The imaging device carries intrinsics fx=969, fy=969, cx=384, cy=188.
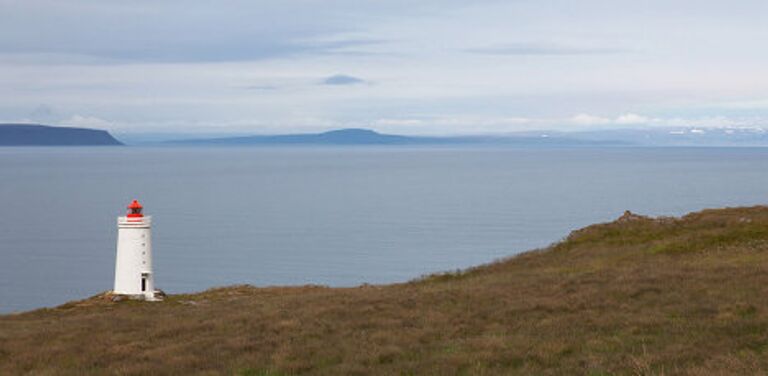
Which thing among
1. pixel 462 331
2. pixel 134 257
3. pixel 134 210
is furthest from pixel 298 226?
pixel 462 331

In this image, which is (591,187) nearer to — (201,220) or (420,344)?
(201,220)

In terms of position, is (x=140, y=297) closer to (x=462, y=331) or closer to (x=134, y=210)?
(x=134, y=210)

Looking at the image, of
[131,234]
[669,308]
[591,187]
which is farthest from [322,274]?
[591,187]

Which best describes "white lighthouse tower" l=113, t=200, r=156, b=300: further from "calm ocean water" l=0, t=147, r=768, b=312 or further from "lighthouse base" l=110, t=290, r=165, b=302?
"calm ocean water" l=0, t=147, r=768, b=312

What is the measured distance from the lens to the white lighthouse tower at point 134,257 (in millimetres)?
34812

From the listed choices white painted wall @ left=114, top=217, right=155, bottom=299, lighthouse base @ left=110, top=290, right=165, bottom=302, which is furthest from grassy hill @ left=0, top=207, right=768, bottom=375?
white painted wall @ left=114, top=217, right=155, bottom=299

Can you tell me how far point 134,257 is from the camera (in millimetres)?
34906

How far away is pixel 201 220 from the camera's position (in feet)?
395

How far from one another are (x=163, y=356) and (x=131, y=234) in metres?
17.9

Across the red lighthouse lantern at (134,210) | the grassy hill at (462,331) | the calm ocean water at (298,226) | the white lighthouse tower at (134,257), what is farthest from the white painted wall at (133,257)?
the calm ocean water at (298,226)

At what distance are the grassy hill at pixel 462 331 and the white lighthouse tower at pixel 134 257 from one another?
4320mm

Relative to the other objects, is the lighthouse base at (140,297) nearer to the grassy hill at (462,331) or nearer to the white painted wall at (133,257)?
the white painted wall at (133,257)

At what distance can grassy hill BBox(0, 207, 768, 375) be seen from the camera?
51.2ft

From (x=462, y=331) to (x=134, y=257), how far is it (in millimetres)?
19040
